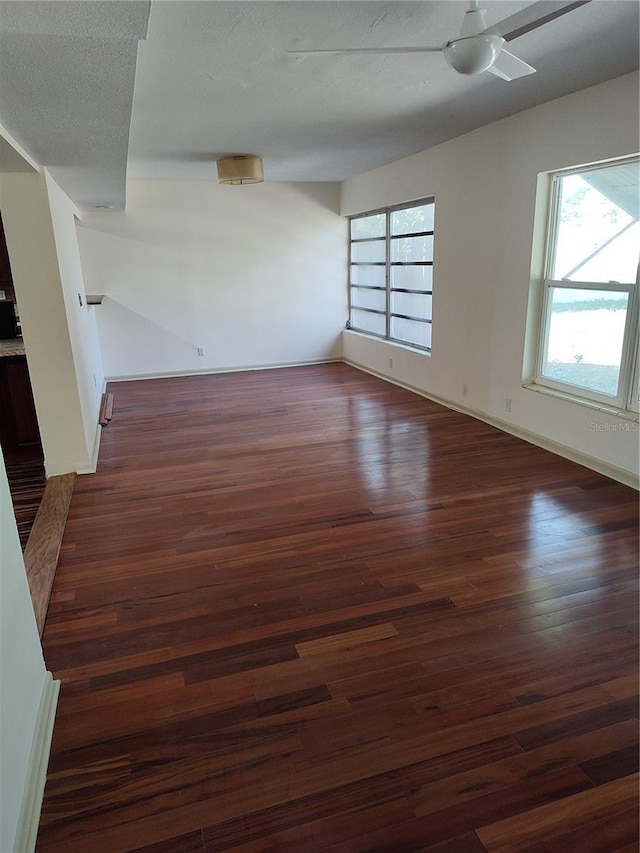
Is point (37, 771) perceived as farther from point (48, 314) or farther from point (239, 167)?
point (239, 167)

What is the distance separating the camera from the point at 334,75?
10.1ft

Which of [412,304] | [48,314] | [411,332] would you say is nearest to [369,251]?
[412,304]

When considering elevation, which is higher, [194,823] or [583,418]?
[583,418]

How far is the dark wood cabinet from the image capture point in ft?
14.3

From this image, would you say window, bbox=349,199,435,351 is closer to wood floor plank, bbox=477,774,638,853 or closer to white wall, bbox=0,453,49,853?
wood floor plank, bbox=477,774,638,853

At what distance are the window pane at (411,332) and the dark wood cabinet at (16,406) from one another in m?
4.04

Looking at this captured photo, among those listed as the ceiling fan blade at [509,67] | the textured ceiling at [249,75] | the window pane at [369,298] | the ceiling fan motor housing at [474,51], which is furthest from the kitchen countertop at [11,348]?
the window pane at [369,298]

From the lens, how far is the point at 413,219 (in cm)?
626

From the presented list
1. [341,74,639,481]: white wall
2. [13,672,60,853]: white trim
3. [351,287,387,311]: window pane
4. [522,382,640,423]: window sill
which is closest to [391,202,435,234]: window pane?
[341,74,639,481]: white wall

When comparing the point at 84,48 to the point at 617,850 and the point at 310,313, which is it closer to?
the point at 617,850

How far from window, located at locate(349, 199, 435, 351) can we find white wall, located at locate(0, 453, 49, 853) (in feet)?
16.9

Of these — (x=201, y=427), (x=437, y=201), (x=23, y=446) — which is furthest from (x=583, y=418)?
(x=23, y=446)

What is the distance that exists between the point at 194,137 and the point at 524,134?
2625 mm

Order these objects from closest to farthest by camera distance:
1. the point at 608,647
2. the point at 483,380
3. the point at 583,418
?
1. the point at 608,647
2. the point at 583,418
3. the point at 483,380
